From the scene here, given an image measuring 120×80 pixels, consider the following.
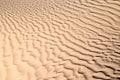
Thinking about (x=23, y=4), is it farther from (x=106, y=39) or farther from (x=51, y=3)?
(x=106, y=39)

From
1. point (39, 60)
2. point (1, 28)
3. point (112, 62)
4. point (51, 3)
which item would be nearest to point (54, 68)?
point (39, 60)

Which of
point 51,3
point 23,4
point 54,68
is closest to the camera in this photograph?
point 54,68

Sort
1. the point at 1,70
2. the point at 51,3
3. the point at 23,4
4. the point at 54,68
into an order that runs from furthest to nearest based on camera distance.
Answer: the point at 23,4 → the point at 51,3 → the point at 1,70 → the point at 54,68

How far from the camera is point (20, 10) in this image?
7.88 m

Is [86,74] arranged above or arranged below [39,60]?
below

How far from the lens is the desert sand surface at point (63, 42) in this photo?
3.95 meters

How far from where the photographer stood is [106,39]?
4.61 metres

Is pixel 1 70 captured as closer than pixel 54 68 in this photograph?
No

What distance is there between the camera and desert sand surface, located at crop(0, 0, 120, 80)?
13.0 ft

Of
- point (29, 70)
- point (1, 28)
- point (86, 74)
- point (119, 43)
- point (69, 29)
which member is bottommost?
point (86, 74)

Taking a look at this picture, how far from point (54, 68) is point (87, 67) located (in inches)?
30.2

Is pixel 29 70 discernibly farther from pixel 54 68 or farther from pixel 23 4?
pixel 23 4

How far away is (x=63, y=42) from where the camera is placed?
5008mm

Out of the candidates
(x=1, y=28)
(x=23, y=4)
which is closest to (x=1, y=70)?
(x=1, y=28)
